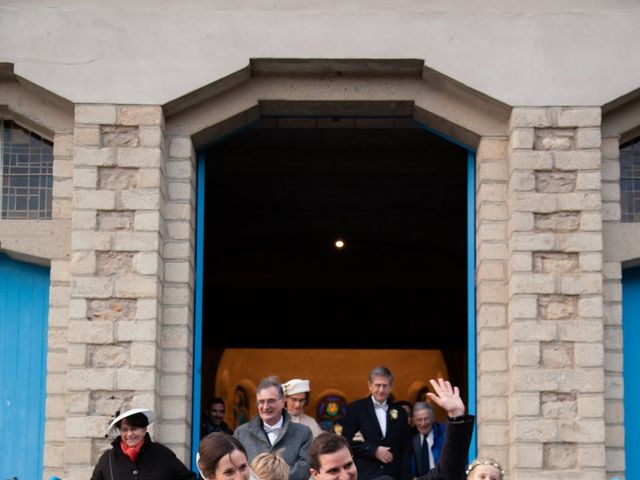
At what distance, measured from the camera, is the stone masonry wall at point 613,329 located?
13.3 meters

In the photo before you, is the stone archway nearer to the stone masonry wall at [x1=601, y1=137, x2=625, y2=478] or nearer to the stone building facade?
the stone building facade

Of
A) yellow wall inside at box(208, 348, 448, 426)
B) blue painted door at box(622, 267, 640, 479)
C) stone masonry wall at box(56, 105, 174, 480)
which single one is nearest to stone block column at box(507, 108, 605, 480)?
blue painted door at box(622, 267, 640, 479)

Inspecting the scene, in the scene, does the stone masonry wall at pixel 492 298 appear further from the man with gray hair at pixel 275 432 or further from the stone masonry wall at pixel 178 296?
the stone masonry wall at pixel 178 296

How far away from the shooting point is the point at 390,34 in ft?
44.6

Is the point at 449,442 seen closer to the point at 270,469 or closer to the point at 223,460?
the point at 270,469

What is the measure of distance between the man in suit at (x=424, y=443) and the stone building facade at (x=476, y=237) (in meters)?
0.48

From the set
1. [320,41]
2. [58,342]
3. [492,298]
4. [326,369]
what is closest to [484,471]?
[492,298]

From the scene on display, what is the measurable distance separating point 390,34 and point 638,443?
4.34 meters

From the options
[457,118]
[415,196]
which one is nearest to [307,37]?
[457,118]

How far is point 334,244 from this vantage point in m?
23.0

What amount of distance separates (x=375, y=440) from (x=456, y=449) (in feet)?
15.2

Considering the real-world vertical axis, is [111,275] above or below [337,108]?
below

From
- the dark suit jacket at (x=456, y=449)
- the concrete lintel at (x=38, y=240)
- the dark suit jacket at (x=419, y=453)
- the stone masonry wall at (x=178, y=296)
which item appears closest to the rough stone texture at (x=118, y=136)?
the stone masonry wall at (x=178, y=296)

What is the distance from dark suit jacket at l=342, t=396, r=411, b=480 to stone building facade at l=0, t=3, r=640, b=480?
863 mm
